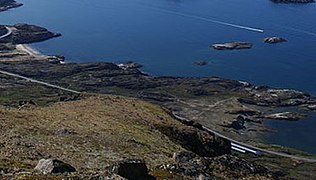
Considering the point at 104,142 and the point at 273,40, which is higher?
the point at 104,142

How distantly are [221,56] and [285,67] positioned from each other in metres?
19.1

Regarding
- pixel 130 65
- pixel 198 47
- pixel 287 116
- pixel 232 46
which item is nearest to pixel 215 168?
pixel 287 116

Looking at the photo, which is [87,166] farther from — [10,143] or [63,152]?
[10,143]

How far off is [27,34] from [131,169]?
537 feet

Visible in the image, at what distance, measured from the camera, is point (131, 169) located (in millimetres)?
18047

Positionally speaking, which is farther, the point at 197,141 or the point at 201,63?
the point at 201,63

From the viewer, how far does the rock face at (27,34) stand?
558 ft

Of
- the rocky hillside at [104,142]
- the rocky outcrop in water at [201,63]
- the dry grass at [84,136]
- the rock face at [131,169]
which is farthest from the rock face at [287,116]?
the rock face at [131,169]

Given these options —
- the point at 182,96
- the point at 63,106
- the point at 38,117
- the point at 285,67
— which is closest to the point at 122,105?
the point at 63,106

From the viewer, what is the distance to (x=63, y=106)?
40.4 m

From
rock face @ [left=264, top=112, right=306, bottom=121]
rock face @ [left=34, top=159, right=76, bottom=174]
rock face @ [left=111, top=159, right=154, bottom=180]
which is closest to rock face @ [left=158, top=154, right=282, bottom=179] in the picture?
rock face @ [left=111, top=159, right=154, bottom=180]

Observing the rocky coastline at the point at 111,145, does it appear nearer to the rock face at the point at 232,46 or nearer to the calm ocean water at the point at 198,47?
the calm ocean water at the point at 198,47

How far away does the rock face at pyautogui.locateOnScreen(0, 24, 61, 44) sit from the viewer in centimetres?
17012

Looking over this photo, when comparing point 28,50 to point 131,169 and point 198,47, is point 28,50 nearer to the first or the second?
point 198,47
